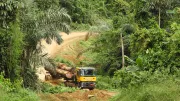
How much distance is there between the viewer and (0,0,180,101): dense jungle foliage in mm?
13797

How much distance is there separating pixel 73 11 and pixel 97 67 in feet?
45.2

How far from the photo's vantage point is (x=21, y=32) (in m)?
17.1

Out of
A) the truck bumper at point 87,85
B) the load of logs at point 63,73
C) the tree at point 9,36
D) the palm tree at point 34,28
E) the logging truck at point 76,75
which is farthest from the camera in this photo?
the load of logs at point 63,73

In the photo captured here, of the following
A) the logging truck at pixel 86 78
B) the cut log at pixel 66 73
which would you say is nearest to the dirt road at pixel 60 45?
the cut log at pixel 66 73

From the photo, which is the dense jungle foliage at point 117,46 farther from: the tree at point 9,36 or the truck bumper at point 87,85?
the truck bumper at point 87,85

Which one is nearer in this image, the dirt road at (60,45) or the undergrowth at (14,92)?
the undergrowth at (14,92)

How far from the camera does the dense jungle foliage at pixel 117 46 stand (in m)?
13.8

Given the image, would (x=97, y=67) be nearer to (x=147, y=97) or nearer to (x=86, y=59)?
(x=86, y=59)

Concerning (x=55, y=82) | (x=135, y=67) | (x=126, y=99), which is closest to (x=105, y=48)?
(x=55, y=82)

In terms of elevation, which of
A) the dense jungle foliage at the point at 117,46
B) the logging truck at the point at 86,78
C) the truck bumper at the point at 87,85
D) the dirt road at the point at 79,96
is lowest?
the dirt road at the point at 79,96

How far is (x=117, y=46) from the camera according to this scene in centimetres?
2806

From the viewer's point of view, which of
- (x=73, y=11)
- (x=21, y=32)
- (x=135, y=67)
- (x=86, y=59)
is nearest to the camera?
(x=135, y=67)

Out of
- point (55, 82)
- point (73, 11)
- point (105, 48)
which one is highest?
point (73, 11)

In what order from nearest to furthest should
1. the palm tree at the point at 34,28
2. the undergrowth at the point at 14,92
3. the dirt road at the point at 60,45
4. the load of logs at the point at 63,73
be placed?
the undergrowth at the point at 14,92 < the palm tree at the point at 34,28 < the load of logs at the point at 63,73 < the dirt road at the point at 60,45
